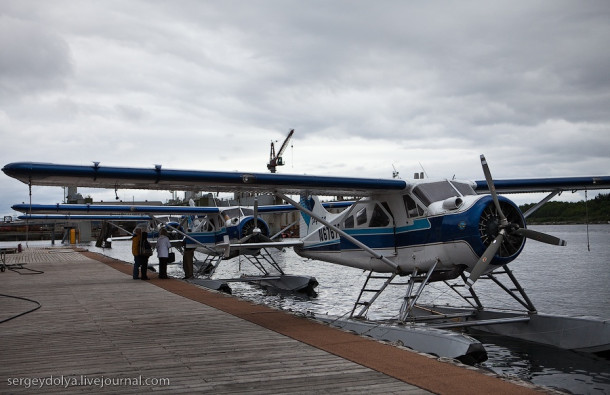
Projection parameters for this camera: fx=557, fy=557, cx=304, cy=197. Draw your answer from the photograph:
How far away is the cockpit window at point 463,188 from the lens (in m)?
8.83

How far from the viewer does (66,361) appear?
17.4 ft

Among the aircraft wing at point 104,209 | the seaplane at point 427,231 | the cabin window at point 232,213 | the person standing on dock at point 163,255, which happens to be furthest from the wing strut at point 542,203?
the aircraft wing at point 104,209

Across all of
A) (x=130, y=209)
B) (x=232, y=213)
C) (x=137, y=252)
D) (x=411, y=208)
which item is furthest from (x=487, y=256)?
(x=130, y=209)

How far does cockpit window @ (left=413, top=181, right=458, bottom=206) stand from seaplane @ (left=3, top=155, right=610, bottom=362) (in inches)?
0.6

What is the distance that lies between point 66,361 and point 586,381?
20.6 feet

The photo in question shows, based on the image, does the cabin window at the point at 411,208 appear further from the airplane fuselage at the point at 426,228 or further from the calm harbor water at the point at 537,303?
the calm harbor water at the point at 537,303

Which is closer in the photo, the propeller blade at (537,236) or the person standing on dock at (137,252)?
the propeller blade at (537,236)

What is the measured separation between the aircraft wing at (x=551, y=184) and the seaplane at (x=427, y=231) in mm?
19

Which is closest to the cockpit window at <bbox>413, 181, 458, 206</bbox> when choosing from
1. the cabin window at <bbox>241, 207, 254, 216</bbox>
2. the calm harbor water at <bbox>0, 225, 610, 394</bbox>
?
the calm harbor water at <bbox>0, 225, 610, 394</bbox>

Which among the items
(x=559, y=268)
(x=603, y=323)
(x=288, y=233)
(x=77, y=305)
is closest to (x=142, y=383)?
(x=77, y=305)

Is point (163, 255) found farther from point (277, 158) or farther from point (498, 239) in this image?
point (277, 158)

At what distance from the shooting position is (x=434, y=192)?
893 centimetres

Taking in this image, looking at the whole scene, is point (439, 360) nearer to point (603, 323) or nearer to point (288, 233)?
point (603, 323)

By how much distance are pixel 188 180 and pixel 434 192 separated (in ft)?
12.9
